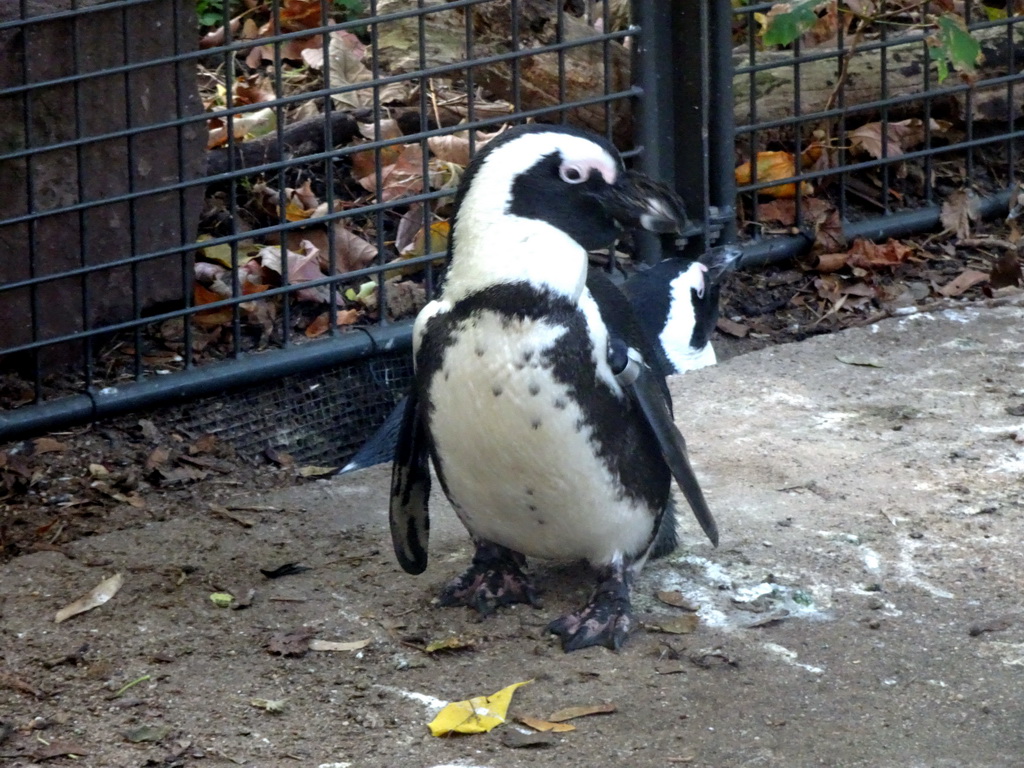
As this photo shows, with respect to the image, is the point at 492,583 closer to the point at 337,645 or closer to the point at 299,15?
the point at 337,645

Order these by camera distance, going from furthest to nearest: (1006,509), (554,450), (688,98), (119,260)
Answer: (688,98) → (119,260) → (1006,509) → (554,450)

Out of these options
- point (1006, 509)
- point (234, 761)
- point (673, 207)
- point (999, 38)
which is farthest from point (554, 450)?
point (999, 38)

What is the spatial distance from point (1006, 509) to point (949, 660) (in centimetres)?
77

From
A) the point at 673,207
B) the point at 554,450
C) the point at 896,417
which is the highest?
the point at 673,207

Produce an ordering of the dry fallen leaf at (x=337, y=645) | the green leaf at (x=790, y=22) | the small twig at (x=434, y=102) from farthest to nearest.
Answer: the small twig at (x=434, y=102), the green leaf at (x=790, y=22), the dry fallen leaf at (x=337, y=645)

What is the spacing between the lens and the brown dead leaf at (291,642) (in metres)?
2.96

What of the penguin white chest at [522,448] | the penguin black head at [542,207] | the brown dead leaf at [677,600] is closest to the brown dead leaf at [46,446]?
the penguin white chest at [522,448]

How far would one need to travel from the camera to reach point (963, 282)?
17.1ft

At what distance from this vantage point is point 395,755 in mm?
2584

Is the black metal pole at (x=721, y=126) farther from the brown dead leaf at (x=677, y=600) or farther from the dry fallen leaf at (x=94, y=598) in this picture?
the dry fallen leaf at (x=94, y=598)

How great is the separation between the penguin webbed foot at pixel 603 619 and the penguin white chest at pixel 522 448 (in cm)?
5

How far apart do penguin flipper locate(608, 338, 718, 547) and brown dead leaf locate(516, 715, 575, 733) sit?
55 cm

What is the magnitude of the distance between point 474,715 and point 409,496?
1.90ft

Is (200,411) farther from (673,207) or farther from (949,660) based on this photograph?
(949,660)
